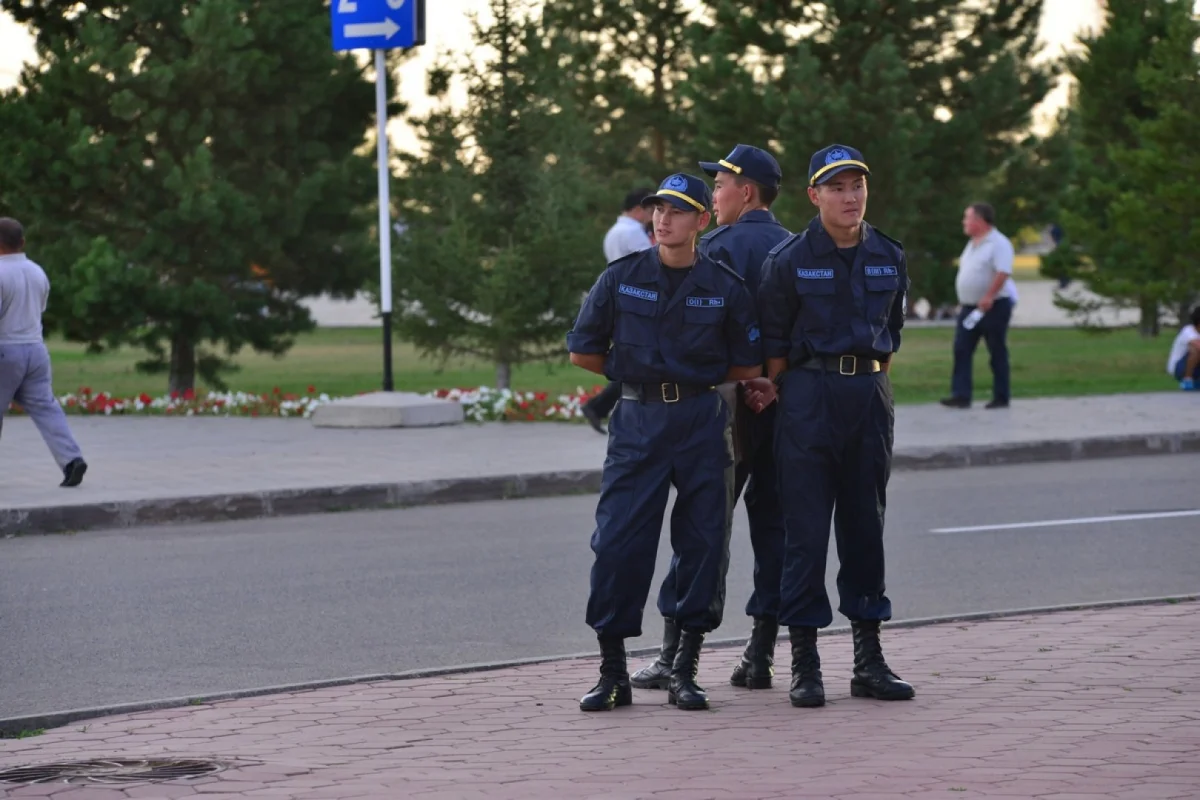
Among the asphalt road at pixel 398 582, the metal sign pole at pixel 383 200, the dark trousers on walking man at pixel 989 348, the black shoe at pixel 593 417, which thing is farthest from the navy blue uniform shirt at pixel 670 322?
the dark trousers on walking man at pixel 989 348

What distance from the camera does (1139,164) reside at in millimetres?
26172

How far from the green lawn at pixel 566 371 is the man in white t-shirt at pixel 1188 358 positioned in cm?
87

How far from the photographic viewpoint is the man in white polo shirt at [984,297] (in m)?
18.2

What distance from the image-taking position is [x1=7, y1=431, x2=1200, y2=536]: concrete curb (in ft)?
38.4

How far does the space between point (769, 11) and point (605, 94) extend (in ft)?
34.4

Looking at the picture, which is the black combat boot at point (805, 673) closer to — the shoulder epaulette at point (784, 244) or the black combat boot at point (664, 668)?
the black combat boot at point (664, 668)

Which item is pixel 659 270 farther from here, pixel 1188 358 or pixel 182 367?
pixel 182 367

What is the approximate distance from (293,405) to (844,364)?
1284 cm

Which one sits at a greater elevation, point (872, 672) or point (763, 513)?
point (763, 513)

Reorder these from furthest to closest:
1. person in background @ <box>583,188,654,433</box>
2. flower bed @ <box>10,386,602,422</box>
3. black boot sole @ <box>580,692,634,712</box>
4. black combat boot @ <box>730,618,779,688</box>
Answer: flower bed @ <box>10,386,602,422</box> → person in background @ <box>583,188,654,433</box> → black combat boot @ <box>730,618,779,688</box> → black boot sole @ <box>580,692,634,712</box>

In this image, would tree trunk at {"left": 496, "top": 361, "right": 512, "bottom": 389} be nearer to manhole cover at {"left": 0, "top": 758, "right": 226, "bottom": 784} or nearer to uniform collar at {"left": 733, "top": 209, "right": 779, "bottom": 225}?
uniform collar at {"left": 733, "top": 209, "right": 779, "bottom": 225}

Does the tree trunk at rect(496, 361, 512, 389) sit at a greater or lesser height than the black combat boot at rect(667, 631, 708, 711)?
greater

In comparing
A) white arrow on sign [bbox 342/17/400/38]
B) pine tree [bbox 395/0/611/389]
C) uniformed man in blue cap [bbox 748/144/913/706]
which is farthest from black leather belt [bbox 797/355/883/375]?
pine tree [bbox 395/0/611/389]

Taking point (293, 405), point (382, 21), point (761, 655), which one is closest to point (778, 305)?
point (761, 655)
